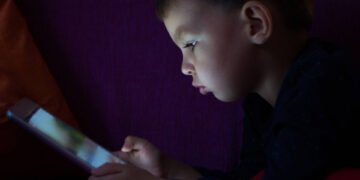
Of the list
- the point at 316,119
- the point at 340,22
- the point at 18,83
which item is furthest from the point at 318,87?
the point at 18,83

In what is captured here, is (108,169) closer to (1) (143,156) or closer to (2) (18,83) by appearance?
(1) (143,156)

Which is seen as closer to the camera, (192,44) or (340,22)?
(192,44)

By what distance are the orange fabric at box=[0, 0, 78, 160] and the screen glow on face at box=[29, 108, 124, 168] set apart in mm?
75

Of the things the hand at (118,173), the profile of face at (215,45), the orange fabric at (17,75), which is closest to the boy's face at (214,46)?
the profile of face at (215,45)

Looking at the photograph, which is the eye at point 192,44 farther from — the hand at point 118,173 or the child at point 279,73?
the hand at point 118,173

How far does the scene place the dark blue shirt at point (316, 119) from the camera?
571mm

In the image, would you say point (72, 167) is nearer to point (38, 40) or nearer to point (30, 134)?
point (30, 134)

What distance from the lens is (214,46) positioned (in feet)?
2.14

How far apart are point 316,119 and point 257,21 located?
14 cm

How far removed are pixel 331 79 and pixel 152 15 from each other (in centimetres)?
38

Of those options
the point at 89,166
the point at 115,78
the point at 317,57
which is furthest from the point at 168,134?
the point at 317,57

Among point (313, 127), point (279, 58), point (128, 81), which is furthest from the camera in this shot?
point (128, 81)

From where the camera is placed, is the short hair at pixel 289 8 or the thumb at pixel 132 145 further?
the thumb at pixel 132 145

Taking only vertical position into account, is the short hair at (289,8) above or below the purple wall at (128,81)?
above
